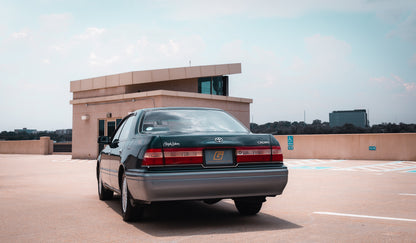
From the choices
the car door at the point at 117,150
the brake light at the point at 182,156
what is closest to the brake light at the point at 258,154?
the brake light at the point at 182,156

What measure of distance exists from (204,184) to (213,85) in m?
25.7

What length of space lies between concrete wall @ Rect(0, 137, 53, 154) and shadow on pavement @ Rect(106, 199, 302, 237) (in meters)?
32.3

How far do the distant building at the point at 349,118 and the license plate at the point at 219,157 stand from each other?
263 ft

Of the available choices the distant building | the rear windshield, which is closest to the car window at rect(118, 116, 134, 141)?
the rear windshield

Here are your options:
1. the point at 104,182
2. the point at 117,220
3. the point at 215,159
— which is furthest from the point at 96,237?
the point at 104,182

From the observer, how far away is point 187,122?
19.4ft

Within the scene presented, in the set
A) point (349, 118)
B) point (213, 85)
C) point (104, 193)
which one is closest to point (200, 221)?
point (104, 193)

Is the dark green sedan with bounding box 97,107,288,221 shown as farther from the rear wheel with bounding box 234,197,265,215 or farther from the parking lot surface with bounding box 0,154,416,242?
the parking lot surface with bounding box 0,154,416,242

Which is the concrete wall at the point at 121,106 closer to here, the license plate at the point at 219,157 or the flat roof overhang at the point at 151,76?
the flat roof overhang at the point at 151,76

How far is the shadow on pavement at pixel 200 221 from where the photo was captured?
16.5 ft

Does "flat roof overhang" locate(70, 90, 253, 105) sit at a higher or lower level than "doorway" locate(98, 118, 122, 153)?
higher

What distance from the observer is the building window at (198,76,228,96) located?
2950 cm

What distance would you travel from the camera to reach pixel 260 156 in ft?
17.3

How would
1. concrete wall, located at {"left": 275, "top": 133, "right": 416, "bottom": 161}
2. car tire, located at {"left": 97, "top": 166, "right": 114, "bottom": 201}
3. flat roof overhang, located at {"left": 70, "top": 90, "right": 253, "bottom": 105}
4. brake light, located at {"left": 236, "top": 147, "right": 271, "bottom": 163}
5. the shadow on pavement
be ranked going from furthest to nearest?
flat roof overhang, located at {"left": 70, "top": 90, "right": 253, "bottom": 105}
concrete wall, located at {"left": 275, "top": 133, "right": 416, "bottom": 161}
car tire, located at {"left": 97, "top": 166, "right": 114, "bottom": 201}
brake light, located at {"left": 236, "top": 147, "right": 271, "bottom": 163}
the shadow on pavement
